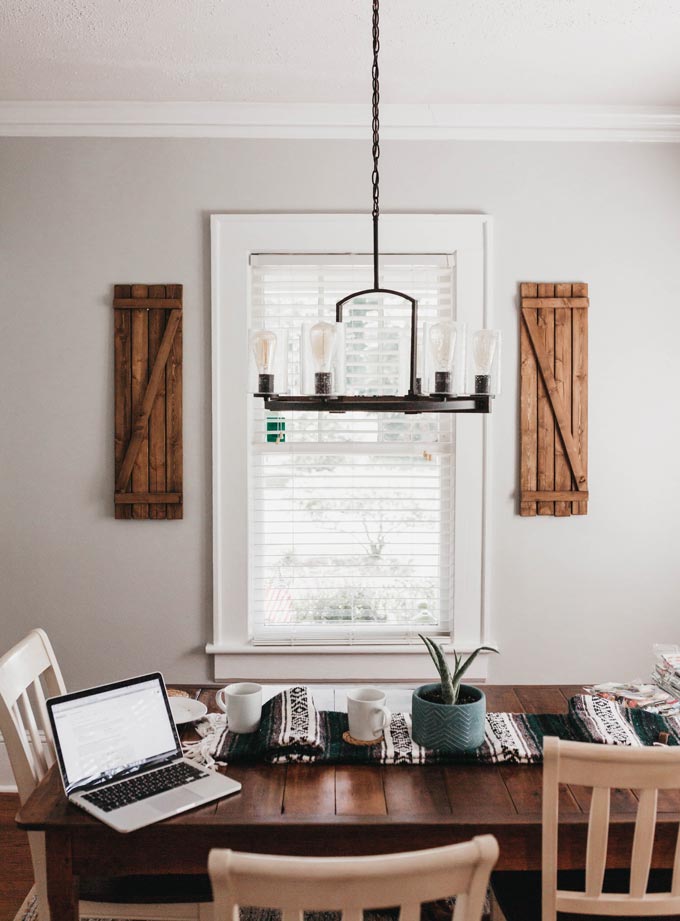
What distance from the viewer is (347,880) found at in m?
1.07

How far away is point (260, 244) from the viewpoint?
10.2 ft

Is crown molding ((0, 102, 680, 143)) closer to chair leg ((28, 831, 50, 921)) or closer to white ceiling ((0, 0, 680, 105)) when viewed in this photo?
white ceiling ((0, 0, 680, 105))

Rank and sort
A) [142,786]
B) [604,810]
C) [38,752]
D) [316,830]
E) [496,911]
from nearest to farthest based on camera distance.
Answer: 1. [604,810]
2. [316,830]
3. [142,786]
4. [496,911]
5. [38,752]

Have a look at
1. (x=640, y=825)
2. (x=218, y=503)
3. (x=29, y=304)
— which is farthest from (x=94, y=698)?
(x=29, y=304)

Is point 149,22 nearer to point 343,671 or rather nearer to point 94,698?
point 94,698

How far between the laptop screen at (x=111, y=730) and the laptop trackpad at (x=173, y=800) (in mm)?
133

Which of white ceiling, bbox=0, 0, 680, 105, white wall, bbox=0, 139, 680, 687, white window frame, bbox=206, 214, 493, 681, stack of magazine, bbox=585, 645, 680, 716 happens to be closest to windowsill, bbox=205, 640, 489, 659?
white window frame, bbox=206, 214, 493, 681

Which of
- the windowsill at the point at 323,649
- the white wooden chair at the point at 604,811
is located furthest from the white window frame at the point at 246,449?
the white wooden chair at the point at 604,811

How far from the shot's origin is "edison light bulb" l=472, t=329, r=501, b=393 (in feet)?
6.03

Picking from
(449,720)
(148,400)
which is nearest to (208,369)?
(148,400)

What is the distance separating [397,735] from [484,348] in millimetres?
981

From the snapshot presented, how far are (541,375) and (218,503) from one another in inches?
55.0

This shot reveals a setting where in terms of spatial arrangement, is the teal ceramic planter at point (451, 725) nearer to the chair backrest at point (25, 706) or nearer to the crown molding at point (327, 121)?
the chair backrest at point (25, 706)

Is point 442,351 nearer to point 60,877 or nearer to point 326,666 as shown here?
point 60,877
